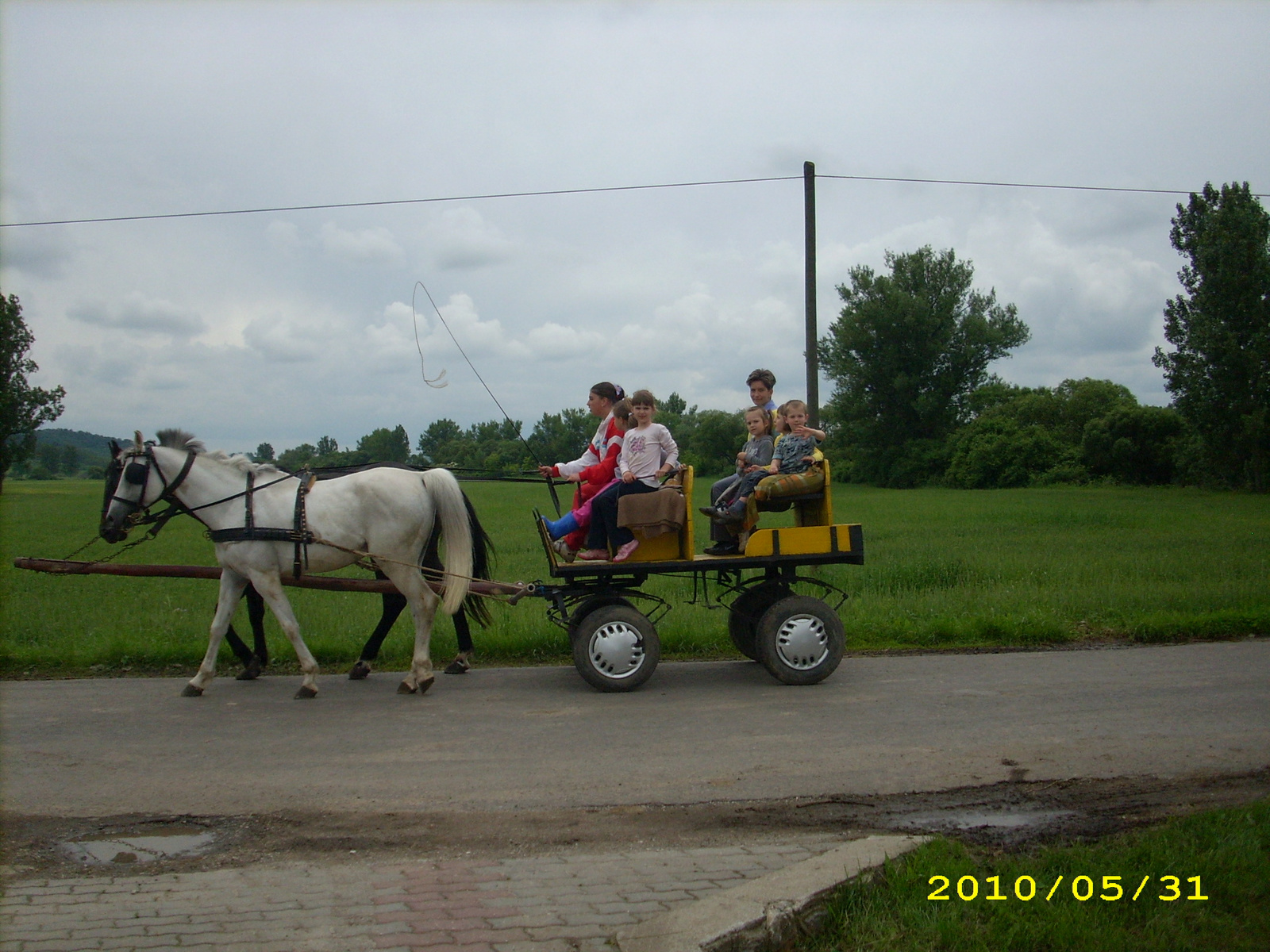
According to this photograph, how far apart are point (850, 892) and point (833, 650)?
3845mm

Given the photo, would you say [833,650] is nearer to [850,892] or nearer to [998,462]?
[850,892]

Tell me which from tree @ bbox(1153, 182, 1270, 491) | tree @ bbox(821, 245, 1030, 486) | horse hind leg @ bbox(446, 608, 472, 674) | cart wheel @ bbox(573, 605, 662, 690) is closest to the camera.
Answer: cart wheel @ bbox(573, 605, 662, 690)

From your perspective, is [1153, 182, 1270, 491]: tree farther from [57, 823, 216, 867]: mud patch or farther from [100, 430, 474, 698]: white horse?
[57, 823, 216, 867]: mud patch

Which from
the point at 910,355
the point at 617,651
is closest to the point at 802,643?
A: the point at 617,651

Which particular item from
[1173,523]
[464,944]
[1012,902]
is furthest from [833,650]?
[1173,523]

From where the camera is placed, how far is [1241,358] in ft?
125

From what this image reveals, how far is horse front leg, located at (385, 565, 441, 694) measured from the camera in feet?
23.6

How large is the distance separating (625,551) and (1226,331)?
3998cm

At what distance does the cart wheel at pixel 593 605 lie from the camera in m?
7.32

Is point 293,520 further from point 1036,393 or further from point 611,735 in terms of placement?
point 1036,393

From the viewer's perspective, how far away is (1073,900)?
349 centimetres

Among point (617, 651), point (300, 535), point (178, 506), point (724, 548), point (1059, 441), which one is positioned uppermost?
point (1059, 441)
